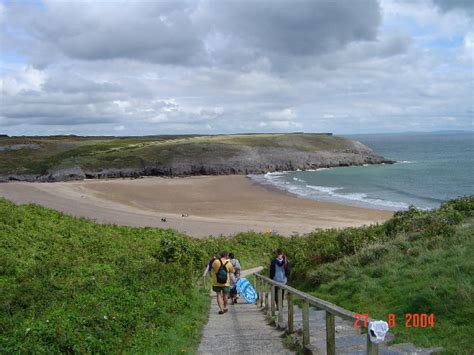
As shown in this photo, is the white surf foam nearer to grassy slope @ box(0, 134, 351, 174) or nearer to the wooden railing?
grassy slope @ box(0, 134, 351, 174)

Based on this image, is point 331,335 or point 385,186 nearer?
point 331,335

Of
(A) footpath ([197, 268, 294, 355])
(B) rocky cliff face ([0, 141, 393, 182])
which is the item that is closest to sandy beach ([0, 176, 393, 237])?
(B) rocky cliff face ([0, 141, 393, 182])

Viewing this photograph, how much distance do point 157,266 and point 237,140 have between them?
108167 millimetres

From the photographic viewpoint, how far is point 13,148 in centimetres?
12312

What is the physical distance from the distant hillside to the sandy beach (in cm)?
1652

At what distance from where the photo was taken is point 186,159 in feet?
317

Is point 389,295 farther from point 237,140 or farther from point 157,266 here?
point 237,140

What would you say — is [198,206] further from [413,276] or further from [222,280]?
[413,276]

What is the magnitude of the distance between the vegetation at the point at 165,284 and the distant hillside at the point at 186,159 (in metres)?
71.6

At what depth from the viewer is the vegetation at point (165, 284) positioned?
24.2ft

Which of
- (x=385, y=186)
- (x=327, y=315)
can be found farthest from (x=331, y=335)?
Answer: (x=385, y=186)

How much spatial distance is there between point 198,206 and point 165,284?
3824 cm

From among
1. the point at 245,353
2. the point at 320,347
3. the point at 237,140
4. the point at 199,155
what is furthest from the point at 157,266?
the point at 237,140

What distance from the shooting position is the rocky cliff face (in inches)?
3487
